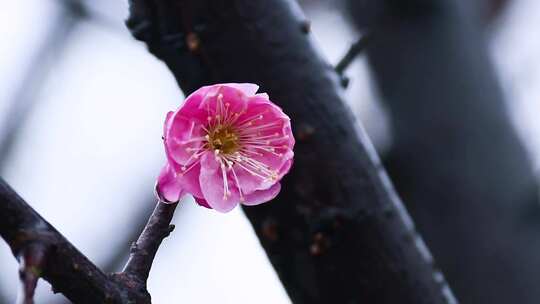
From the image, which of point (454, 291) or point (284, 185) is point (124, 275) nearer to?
point (284, 185)

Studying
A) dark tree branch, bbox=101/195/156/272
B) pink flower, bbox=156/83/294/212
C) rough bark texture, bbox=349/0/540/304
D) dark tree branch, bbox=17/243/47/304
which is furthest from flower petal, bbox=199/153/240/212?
dark tree branch, bbox=101/195/156/272

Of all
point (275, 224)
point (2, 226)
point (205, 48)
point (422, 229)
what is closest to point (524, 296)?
point (422, 229)

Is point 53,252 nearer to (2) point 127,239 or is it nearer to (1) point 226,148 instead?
(1) point 226,148

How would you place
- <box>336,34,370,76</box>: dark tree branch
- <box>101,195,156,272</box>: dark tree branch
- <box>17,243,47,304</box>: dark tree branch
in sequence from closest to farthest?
<box>17,243,47,304</box>: dark tree branch < <box>336,34,370,76</box>: dark tree branch < <box>101,195,156,272</box>: dark tree branch

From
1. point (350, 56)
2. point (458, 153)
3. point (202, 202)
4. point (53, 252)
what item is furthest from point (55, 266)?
point (458, 153)

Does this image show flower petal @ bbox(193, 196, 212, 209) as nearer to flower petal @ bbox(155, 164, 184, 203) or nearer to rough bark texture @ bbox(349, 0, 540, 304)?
flower petal @ bbox(155, 164, 184, 203)

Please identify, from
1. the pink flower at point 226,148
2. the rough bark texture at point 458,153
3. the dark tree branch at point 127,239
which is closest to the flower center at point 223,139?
the pink flower at point 226,148
